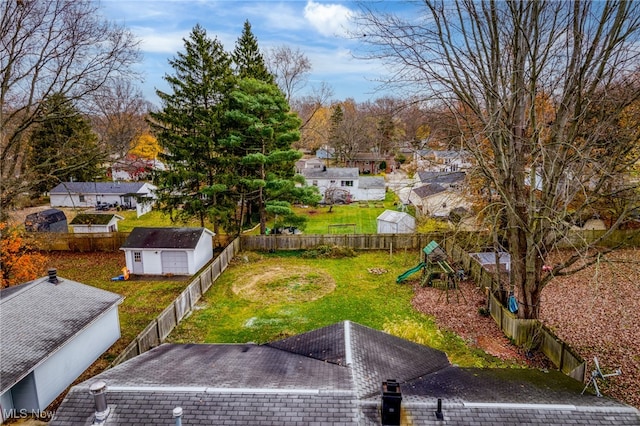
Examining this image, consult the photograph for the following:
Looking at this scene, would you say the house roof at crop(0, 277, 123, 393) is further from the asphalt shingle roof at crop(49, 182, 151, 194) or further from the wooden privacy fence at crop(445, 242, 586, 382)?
the asphalt shingle roof at crop(49, 182, 151, 194)

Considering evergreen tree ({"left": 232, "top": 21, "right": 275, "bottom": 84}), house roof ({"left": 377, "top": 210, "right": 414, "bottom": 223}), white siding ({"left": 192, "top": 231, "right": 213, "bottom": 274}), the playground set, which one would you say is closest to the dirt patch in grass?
white siding ({"left": 192, "top": 231, "right": 213, "bottom": 274})

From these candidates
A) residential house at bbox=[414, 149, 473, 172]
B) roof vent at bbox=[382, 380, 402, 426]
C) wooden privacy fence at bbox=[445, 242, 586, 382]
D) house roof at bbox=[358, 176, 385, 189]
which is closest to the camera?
roof vent at bbox=[382, 380, 402, 426]

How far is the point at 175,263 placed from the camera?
2147 cm

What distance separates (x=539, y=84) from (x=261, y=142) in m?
17.2

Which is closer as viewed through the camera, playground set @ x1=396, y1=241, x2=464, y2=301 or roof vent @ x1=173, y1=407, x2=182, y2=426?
roof vent @ x1=173, y1=407, x2=182, y2=426

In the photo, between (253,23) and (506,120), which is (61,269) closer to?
(253,23)

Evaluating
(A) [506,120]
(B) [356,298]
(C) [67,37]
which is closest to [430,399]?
(A) [506,120]

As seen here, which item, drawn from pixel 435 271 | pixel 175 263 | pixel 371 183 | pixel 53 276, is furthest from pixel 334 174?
pixel 53 276

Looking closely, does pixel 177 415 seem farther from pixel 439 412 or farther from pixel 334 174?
pixel 334 174

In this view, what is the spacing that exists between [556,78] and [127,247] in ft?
70.8

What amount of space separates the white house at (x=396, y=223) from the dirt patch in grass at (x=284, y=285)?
373 inches

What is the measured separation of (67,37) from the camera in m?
15.6

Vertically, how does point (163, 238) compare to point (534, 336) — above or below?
above

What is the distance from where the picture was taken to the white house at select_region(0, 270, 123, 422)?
9.73m
